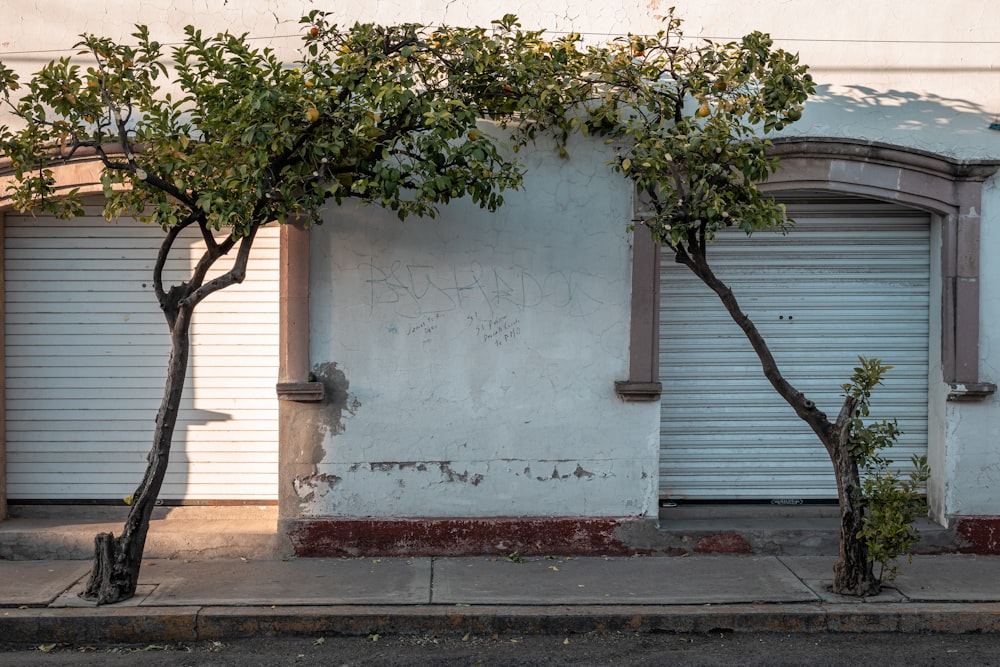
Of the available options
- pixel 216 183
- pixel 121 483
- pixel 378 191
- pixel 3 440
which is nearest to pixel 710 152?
pixel 378 191

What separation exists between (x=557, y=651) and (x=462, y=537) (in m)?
1.83

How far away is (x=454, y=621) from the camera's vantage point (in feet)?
21.6

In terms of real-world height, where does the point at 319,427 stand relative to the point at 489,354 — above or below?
→ below

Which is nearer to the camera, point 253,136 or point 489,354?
point 253,136

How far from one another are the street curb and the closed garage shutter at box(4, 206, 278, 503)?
1873 millimetres

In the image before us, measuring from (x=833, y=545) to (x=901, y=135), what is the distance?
3.16m

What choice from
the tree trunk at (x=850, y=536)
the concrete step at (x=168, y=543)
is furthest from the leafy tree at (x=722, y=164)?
the concrete step at (x=168, y=543)

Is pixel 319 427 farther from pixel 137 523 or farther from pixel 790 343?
pixel 790 343

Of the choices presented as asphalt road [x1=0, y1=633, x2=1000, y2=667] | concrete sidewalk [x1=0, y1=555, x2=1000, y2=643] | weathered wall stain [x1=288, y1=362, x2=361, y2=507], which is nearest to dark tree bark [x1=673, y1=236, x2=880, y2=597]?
concrete sidewalk [x1=0, y1=555, x2=1000, y2=643]

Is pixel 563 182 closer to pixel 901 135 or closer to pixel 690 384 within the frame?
pixel 690 384

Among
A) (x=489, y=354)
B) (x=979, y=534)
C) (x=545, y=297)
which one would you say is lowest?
(x=979, y=534)

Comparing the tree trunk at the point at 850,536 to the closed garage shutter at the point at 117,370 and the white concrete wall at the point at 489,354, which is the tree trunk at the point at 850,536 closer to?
the white concrete wall at the point at 489,354

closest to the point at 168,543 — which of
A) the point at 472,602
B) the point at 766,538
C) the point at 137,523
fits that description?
the point at 137,523

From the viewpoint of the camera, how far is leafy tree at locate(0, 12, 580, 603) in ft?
21.0
